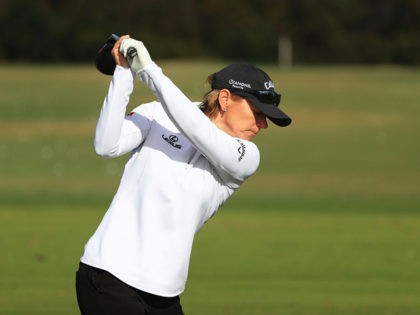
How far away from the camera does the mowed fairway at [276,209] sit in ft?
35.0

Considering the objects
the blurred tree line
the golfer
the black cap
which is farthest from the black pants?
the blurred tree line

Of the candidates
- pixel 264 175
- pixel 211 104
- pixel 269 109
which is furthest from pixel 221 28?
pixel 269 109

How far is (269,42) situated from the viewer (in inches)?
2608

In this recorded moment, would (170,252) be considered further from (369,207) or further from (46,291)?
(369,207)

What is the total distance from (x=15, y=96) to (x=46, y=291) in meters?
32.4

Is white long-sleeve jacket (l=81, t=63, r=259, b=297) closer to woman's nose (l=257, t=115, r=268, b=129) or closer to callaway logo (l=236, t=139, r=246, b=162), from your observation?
callaway logo (l=236, t=139, r=246, b=162)

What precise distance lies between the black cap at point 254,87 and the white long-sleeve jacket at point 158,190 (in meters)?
0.16

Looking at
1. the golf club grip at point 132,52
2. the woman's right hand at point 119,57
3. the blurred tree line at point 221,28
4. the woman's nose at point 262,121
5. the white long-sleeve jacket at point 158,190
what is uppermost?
the golf club grip at point 132,52

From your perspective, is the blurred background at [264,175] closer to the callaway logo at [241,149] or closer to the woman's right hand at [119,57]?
the callaway logo at [241,149]

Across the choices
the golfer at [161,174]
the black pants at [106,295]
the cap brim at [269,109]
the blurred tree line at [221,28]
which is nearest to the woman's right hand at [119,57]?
the golfer at [161,174]

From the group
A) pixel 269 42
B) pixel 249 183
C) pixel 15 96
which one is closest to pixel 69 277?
pixel 249 183

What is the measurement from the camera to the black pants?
472 centimetres

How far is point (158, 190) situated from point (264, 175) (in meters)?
20.3

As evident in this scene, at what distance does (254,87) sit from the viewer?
15.6 feet
